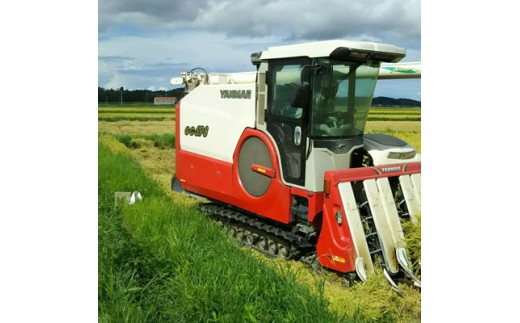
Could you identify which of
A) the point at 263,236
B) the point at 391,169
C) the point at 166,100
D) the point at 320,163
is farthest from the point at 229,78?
the point at 391,169

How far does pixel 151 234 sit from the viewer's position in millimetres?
4957

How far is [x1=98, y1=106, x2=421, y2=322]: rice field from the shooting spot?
130 inches

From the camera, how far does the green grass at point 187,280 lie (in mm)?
3252

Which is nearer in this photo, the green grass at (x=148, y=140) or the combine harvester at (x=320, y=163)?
Result: the combine harvester at (x=320, y=163)

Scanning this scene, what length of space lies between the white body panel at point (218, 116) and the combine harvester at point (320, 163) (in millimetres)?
26

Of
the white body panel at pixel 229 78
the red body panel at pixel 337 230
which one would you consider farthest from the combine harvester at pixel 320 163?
the white body panel at pixel 229 78

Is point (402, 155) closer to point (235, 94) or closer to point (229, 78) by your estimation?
point (235, 94)

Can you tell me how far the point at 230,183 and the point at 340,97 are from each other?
6.81ft

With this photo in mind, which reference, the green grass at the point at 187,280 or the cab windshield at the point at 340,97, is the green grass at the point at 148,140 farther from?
the cab windshield at the point at 340,97

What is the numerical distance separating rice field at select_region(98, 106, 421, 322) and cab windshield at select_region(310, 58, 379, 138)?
0.82 metres

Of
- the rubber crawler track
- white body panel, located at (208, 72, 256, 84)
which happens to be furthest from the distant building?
the rubber crawler track

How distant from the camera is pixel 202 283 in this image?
362cm
